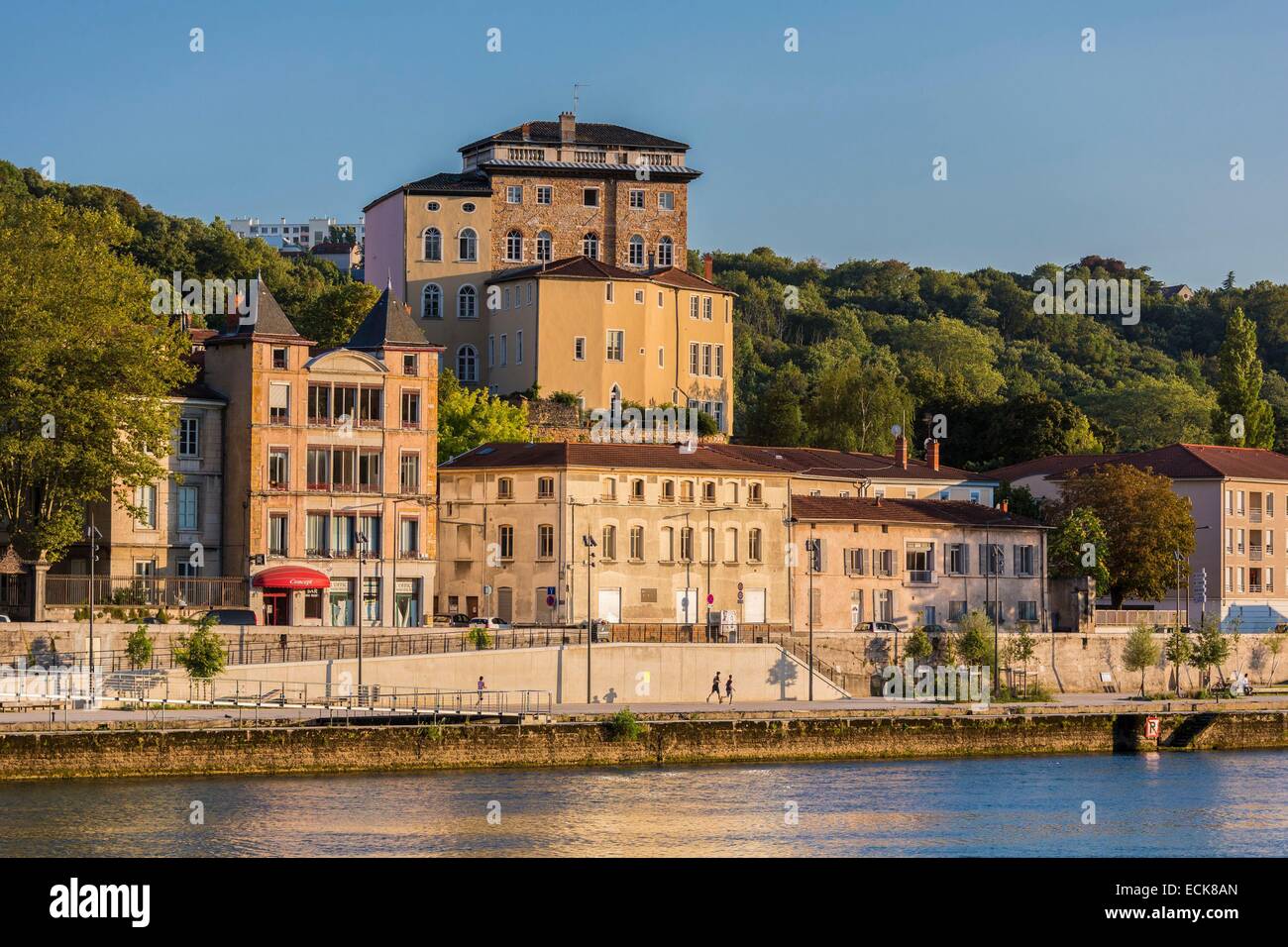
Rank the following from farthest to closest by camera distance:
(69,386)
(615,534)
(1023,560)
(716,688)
Result: (1023,560) < (615,534) < (716,688) < (69,386)

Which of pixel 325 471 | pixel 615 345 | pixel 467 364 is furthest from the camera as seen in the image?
pixel 467 364

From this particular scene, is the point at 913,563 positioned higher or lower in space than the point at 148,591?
higher

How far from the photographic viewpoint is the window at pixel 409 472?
75.3 meters

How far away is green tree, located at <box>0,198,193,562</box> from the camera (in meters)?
67.8

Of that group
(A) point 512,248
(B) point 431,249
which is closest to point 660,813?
(B) point 431,249

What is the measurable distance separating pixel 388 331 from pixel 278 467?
22.3 ft

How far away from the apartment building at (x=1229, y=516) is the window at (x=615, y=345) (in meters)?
20.1

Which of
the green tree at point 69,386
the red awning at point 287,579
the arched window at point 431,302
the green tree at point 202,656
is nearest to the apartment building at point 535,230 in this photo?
the arched window at point 431,302

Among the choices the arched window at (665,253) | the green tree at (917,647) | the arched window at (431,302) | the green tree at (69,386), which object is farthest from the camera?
the arched window at (665,253)

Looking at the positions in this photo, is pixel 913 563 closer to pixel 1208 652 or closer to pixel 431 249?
pixel 1208 652

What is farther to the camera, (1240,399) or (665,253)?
(1240,399)

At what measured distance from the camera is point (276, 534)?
240 ft

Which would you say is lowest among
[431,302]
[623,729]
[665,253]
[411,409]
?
[623,729]

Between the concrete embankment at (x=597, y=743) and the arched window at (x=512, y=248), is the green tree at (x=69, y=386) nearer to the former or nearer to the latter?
the concrete embankment at (x=597, y=743)
